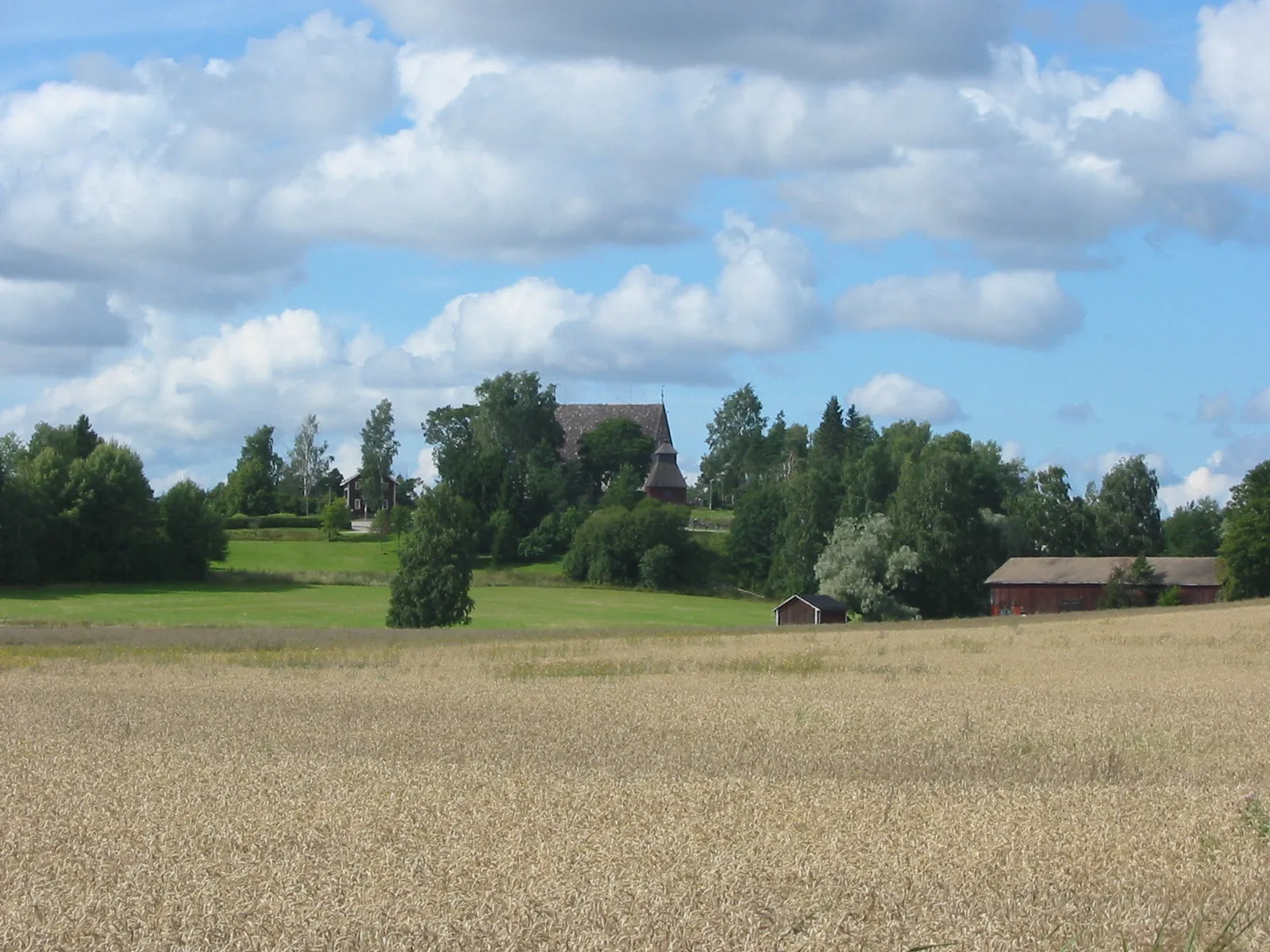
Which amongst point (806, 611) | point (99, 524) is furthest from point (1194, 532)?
point (99, 524)

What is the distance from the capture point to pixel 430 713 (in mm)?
20672

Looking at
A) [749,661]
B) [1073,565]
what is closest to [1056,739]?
[749,661]

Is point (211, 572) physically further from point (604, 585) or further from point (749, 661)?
point (749, 661)

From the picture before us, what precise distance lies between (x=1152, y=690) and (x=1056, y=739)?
7.60m

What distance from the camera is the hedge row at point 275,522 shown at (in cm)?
12544

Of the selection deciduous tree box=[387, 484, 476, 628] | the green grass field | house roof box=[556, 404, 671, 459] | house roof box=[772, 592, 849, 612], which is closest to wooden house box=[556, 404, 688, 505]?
house roof box=[556, 404, 671, 459]

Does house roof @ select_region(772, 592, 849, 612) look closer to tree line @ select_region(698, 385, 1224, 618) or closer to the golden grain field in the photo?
tree line @ select_region(698, 385, 1224, 618)

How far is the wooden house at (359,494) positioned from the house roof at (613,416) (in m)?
20.6

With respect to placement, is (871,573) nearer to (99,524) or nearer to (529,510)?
(529,510)

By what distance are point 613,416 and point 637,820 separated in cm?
15572

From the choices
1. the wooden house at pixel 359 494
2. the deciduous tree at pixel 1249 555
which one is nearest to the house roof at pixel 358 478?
the wooden house at pixel 359 494

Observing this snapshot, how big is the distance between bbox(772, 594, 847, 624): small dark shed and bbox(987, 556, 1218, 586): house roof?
12.2 m

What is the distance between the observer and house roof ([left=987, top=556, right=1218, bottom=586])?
86.2m

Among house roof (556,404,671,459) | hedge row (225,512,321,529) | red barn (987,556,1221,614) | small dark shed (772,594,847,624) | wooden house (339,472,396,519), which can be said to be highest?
house roof (556,404,671,459)
